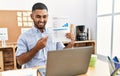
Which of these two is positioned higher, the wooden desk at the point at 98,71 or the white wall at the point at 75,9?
the white wall at the point at 75,9

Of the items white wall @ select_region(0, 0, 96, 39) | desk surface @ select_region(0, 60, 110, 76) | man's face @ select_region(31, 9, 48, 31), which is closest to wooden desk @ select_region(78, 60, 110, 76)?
desk surface @ select_region(0, 60, 110, 76)

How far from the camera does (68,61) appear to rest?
3.38 feet

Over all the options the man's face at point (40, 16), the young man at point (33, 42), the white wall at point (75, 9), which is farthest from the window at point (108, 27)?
the man's face at point (40, 16)

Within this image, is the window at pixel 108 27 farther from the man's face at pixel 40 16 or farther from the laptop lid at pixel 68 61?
the laptop lid at pixel 68 61

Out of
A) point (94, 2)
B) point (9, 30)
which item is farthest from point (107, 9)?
point (9, 30)

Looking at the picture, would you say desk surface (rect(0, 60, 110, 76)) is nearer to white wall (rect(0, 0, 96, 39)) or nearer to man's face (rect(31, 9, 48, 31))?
man's face (rect(31, 9, 48, 31))

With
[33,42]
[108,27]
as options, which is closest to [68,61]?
[33,42]

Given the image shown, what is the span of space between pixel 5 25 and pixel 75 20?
5.10 ft

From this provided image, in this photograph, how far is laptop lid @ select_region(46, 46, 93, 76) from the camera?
0.98m

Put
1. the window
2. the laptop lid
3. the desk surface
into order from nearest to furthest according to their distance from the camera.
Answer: the laptop lid
the desk surface
the window

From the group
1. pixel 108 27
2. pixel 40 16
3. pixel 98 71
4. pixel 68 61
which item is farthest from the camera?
pixel 108 27

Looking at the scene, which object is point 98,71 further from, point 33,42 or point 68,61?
point 33,42

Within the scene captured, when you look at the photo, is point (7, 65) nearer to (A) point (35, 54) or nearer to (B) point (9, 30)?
(B) point (9, 30)

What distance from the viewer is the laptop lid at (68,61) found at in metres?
0.98
